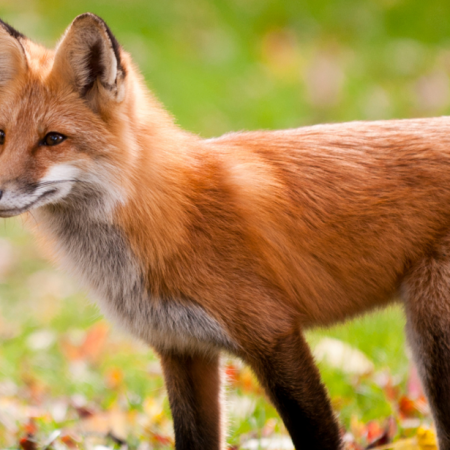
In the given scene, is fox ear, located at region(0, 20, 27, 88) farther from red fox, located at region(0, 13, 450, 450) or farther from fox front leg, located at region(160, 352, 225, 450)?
fox front leg, located at region(160, 352, 225, 450)

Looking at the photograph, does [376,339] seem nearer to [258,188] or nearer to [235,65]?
[258,188]

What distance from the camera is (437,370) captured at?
316cm

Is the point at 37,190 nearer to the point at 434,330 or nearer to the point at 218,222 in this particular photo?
the point at 218,222

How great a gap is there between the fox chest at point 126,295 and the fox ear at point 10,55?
74cm

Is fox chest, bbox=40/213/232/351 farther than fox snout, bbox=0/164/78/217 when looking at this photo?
Yes

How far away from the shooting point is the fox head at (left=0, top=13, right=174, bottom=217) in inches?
113

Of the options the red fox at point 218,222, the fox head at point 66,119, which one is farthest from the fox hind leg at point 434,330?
the fox head at point 66,119

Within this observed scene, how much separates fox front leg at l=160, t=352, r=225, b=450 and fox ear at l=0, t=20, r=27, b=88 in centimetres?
162

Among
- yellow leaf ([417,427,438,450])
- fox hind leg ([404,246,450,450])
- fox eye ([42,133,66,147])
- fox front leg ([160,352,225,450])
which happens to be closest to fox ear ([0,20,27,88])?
fox eye ([42,133,66,147])

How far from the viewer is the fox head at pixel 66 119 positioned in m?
2.88

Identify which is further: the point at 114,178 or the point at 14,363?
the point at 14,363

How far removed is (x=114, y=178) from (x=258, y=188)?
73 centimetres

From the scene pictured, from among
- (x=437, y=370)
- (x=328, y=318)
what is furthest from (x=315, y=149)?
(x=437, y=370)

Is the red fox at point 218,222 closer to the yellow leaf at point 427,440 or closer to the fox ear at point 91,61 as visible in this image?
the fox ear at point 91,61
